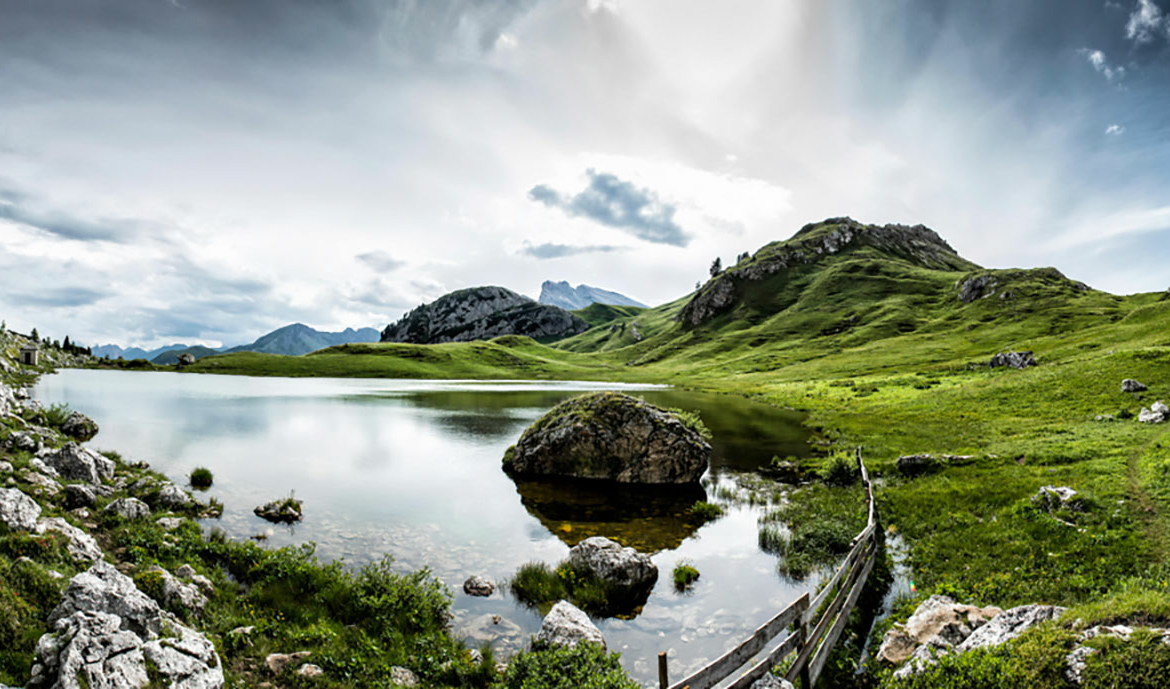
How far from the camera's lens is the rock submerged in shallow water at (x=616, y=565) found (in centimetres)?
1820

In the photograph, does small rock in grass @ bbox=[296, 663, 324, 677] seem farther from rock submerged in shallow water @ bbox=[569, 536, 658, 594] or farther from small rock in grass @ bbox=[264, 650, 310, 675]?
rock submerged in shallow water @ bbox=[569, 536, 658, 594]

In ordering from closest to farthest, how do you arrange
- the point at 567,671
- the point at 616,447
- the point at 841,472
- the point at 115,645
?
the point at 115,645, the point at 567,671, the point at 841,472, the point at 616,447

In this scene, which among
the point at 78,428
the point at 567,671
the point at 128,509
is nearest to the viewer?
the point at 567,671

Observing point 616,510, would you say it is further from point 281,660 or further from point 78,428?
point 78,428

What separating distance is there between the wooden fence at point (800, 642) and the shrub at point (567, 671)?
1394 millimetres

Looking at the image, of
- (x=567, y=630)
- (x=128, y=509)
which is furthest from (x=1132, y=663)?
(x=128, y=509)

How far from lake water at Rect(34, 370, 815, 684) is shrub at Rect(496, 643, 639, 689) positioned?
92.7 inches

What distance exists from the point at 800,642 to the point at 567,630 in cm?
618

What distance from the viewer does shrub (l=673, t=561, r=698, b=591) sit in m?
18.6

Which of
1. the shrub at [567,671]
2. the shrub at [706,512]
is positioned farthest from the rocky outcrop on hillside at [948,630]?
the shrub at [706,512]

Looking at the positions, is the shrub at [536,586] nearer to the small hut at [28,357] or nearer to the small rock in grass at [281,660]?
the small rock in grass at [281,660]

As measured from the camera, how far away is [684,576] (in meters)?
19.0

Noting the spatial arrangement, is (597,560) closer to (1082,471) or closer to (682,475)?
(682,475)

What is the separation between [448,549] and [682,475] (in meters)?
17.9
